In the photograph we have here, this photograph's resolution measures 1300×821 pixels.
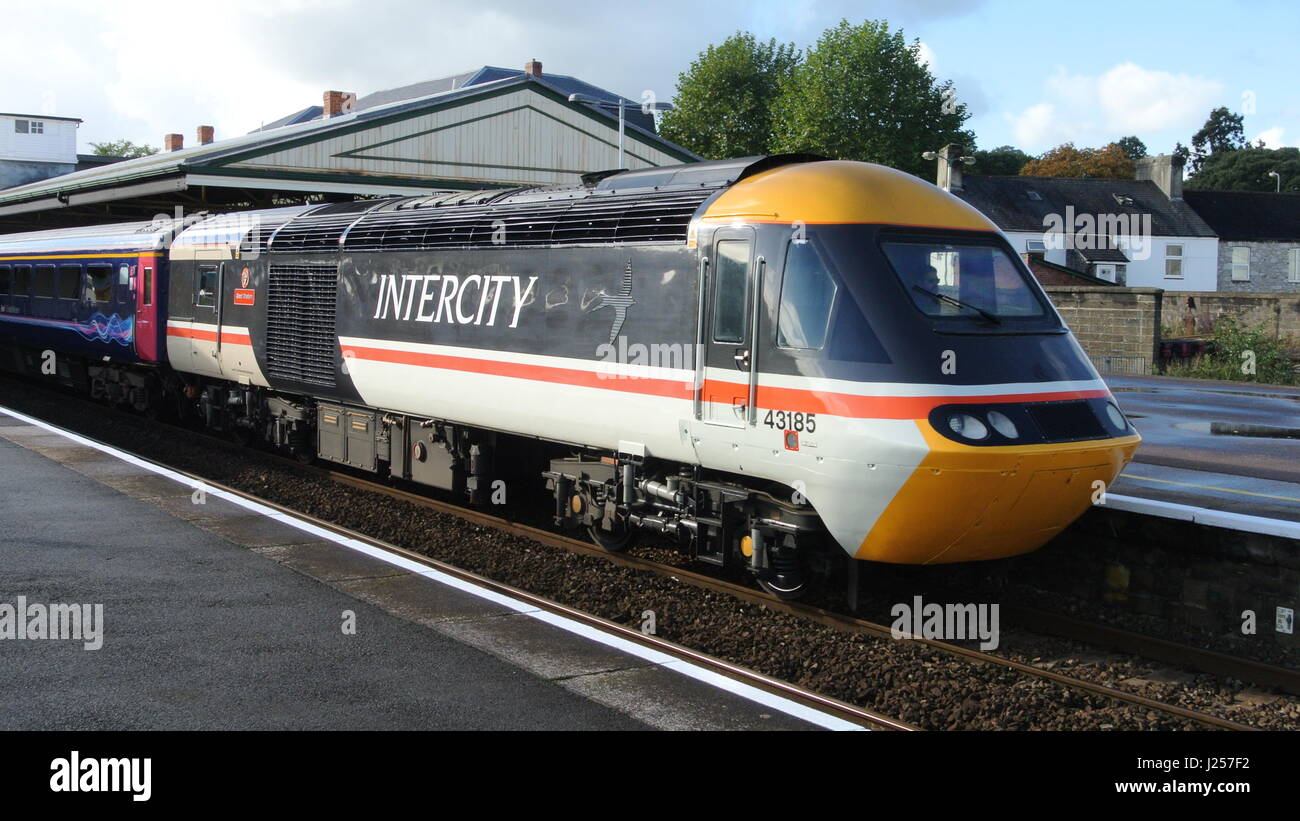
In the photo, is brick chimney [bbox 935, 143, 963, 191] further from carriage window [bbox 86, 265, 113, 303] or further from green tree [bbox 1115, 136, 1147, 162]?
green tree [bbox 1115, 136, 1147, 162]

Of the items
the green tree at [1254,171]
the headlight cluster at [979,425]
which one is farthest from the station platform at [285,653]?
the green tree at [1254,171]

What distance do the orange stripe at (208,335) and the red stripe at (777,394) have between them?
18.5 ft

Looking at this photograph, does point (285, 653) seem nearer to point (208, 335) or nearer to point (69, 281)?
point (208, 335)

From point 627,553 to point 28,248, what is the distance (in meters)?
19.3

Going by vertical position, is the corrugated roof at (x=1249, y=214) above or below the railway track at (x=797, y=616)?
above

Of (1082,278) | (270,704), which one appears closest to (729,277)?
(270,704)

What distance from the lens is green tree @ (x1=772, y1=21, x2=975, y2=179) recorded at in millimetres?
62562

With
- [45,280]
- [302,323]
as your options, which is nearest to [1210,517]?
[302,323]

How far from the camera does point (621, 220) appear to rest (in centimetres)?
948

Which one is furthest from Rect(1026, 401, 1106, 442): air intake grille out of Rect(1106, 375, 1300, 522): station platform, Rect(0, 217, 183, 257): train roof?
Rect(0, 217, 183, 257): train roof

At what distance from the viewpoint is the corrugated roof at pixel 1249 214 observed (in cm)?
5719

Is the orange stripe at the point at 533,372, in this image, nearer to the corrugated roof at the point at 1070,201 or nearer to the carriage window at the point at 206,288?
the carriage window at the point at 206,288

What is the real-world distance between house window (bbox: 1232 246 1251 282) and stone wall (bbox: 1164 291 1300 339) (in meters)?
25.7

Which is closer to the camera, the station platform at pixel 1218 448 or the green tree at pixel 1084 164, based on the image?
the station platform at pixel 1218 448
